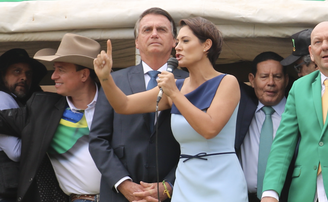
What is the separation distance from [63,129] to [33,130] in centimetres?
24

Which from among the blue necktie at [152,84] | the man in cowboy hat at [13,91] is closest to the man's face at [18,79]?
the man in cowboy hat at [13,91]

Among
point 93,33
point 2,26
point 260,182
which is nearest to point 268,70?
point 260,182

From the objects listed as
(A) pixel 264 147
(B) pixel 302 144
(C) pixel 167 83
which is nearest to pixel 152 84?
(C) pixel 167 83

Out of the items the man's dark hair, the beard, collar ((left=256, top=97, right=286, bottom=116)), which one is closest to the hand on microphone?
the man's dark hair

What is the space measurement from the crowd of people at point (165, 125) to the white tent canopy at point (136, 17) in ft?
0.41

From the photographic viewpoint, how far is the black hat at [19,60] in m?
4.35

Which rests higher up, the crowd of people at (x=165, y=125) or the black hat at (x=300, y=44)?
the black hat at (x=300, y=44)

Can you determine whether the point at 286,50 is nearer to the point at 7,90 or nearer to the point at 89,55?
the point at 89,55

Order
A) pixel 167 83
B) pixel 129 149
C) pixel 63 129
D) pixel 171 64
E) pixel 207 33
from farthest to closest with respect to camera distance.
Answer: pixel 63 129
pixel 129 149
pixel 207 33
pixel 171 64
pixel 167 83

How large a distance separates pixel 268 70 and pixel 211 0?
769 millimetres

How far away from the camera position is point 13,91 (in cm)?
437

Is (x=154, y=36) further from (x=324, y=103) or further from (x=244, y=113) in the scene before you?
(x=324, y=103)

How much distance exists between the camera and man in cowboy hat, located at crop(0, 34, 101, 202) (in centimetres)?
371

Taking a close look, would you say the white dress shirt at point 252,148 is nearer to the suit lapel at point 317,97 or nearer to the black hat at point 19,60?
the suit lapel at point 317,97
